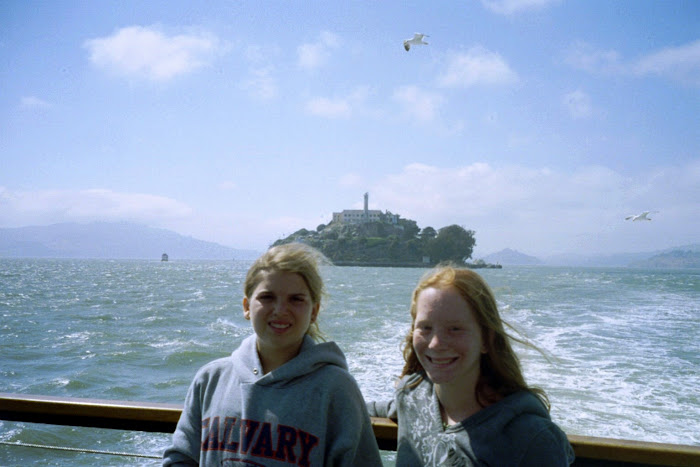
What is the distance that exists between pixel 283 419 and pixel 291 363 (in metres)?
0.14

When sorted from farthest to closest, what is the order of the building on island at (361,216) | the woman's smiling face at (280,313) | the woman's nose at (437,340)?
the building on island at (361,216), the woman's smiling face at (280,313), the woman's nose at (437,340)

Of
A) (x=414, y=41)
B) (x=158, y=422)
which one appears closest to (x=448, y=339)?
(x=158, y=422)

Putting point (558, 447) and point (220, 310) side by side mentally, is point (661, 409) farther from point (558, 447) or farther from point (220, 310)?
point (220, 310)

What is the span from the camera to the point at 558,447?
1.18 metres

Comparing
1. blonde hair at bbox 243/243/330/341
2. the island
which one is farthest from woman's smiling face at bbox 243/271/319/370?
the island

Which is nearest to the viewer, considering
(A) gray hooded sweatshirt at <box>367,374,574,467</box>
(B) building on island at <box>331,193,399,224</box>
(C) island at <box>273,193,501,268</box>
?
(A) gray hooded sweatshirt at <box>367,374,574,467</box>

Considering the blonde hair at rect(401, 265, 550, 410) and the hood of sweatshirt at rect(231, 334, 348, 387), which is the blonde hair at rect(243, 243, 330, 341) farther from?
the blonde hair at rect(401, 265, 550, 410)

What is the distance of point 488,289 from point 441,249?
8020 centimetres

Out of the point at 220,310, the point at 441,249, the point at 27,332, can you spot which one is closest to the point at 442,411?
the point at 27,332

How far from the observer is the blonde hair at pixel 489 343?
1.36 metres

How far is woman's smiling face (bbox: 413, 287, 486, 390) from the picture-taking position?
1.35m

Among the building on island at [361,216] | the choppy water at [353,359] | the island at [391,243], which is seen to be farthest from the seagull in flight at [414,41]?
the building on island at [361,216]

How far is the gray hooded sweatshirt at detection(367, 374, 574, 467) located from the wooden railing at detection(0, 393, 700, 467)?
0.11 m

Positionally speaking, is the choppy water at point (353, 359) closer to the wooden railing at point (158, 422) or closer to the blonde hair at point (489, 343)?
the blonde hair at point (489, 343)
